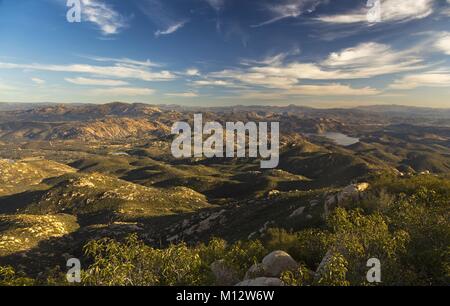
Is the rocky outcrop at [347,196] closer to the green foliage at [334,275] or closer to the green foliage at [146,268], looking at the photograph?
the green foliage at [146,268]

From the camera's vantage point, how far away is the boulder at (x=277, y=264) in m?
33.4

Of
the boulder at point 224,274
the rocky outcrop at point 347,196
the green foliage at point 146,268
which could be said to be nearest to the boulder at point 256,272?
the boulder at point 224,274

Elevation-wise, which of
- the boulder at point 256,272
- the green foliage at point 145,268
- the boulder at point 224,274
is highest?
the green foliage at point 145,268

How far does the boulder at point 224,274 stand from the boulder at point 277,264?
139 inches

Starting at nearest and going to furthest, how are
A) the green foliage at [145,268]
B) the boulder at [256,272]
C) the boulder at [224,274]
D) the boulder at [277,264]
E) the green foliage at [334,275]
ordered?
1. the green foliage at [334,275]
2. the green foliage at [145,268]
3. the boulder at [256,272]
4. the boulder at [277,264]
5. the boulder at [224,274]

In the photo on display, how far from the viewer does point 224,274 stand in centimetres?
3541

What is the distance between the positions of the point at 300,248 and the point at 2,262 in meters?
160

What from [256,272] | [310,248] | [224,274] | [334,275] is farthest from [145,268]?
[310,248]

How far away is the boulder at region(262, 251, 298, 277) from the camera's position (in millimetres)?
33406

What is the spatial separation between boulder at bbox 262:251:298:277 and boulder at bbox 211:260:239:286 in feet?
11.6

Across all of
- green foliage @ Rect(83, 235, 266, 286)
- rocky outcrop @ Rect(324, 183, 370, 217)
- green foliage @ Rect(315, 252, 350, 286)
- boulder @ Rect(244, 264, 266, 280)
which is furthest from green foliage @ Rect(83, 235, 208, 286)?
rocky outcrop @ Rect(324, 183, 370, 217)

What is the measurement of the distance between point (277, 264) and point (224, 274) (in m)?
5.49
